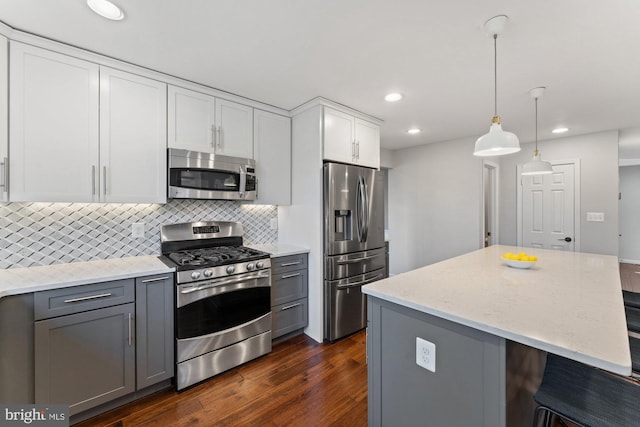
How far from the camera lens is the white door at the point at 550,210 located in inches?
161

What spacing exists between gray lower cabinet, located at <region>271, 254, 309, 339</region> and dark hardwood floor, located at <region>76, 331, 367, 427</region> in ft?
0.99

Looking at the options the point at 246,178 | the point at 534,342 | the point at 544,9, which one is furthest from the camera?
the point at 246,178

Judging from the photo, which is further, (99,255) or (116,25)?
(99,255)

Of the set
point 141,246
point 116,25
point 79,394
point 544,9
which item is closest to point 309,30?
point 116,25

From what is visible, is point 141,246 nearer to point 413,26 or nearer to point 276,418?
point 276,418

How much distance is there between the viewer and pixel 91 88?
1.98m

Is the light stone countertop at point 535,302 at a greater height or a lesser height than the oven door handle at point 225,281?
greater

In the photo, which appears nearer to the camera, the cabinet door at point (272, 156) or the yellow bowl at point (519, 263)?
the yellow bowl at point (519, 263)

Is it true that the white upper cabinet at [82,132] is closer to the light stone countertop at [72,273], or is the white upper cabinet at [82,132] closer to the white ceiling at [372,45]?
the white ceiling at [372,45]

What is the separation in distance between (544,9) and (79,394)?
11.4 feet

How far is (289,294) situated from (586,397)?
2.17 metres

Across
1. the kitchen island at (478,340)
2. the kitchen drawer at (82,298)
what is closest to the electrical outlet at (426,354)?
the kitchen island at (478,340)

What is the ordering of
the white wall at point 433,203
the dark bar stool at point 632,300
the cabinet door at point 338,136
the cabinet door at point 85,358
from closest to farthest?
the cabinet door at point 85,358
the dark bar stool at point 632,300
the cabinet door at point 338,136
the white wall at point 433,203

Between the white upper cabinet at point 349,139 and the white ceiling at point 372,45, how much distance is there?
245 millimetres
